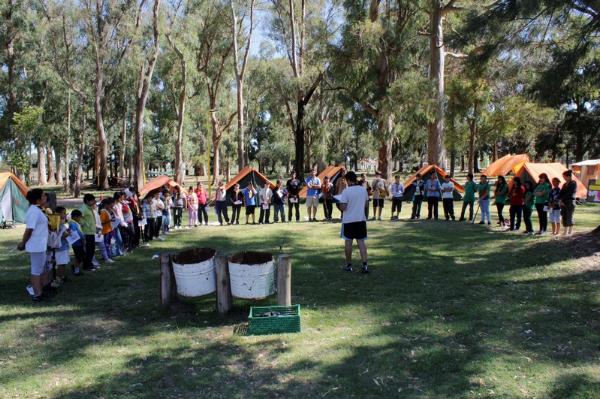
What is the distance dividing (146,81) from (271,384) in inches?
1075

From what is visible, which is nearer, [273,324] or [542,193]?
[273,324]

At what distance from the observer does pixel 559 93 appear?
1033 centimetres

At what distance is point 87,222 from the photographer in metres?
8.94

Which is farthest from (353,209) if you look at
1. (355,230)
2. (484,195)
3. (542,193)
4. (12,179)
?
(12,179)

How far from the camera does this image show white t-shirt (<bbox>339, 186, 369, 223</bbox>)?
827 centimetres

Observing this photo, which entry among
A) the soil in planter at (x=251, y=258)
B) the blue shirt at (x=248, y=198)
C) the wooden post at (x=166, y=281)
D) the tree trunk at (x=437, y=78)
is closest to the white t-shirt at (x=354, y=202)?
the soil in planter at (x=251, y=258)

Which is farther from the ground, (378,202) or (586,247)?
(378,202)

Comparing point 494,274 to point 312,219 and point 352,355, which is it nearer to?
point 352,355

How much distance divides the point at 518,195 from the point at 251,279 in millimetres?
8630

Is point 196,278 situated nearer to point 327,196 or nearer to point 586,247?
point 586,247

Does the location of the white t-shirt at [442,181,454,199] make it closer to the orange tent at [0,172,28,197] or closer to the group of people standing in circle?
the group of people standing in circle

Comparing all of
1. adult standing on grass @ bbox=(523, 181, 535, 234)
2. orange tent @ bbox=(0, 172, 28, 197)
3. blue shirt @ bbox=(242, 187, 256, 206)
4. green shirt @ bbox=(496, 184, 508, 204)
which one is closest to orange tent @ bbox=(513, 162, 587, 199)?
green shirt @ bbox=(496, 184, 508, 204)

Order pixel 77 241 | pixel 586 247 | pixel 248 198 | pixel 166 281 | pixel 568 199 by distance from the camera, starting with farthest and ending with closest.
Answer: pixel 248 198 < pixel 568 199 < pixel 586 247 < pixel 77 241 < pixel 166 281

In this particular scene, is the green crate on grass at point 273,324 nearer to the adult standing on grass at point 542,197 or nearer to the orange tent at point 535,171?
the adult standing on grass at point 542,197
